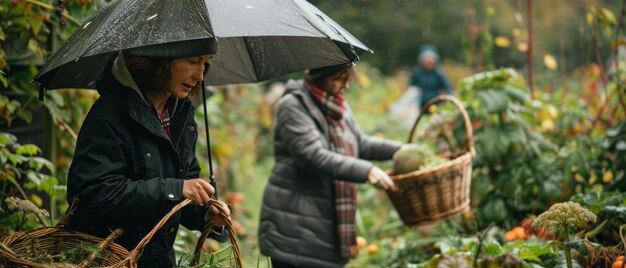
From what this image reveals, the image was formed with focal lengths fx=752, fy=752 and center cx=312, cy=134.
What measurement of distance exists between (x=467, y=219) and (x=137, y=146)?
3.10 meters

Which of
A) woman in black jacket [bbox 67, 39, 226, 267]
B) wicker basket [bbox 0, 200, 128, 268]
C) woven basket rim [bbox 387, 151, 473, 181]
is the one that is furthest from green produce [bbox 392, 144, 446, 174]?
wicker basket [bbox 0, 200, 128, 268]

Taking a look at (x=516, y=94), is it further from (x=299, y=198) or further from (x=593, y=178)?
(x=299, y=198)

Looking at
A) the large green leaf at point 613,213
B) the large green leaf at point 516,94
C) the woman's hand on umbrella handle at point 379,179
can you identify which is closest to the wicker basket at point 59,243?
the woman's hand on umbrella handle at point 379,179

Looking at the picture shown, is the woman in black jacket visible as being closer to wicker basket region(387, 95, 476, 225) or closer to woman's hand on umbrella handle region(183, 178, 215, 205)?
woman's hand on umbrella handle region(183, 178, 215, 205)

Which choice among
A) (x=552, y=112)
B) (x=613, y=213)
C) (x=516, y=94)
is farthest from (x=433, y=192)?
(x=552, y=112)

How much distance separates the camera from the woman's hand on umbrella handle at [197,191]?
8.17 ft

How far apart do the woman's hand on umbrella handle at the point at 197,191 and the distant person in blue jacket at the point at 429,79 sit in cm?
850

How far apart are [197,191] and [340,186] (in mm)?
1580

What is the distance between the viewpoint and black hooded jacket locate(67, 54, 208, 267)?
2.46 metres

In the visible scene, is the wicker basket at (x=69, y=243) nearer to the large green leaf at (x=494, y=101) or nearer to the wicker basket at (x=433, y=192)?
the wicker basket at (x=433, y=192)

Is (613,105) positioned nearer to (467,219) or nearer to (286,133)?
(467,219)

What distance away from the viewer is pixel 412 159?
13.1 feet

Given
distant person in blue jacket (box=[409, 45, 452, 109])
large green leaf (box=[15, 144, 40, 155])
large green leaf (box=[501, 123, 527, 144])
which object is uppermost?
large green leaf (box=[15, 144, 40, 155])

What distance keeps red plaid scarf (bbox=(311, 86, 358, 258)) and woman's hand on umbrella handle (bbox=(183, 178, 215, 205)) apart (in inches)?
58.4
